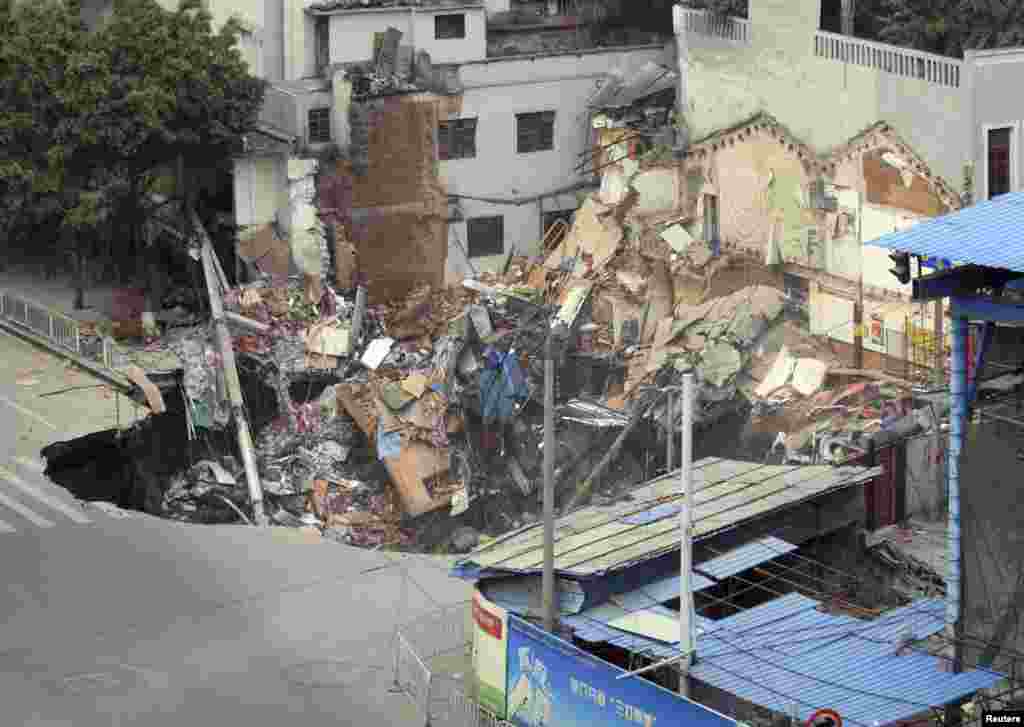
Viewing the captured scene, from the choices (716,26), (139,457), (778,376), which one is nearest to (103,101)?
(139,457)

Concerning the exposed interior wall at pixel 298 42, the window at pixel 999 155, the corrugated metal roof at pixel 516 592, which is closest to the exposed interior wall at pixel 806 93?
the window at pixel 999 155

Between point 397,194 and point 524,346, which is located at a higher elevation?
point 397,194

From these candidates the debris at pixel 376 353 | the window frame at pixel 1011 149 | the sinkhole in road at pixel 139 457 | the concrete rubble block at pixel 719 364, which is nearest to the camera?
the window frame at pixel 1011 149

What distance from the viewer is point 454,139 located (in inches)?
1870

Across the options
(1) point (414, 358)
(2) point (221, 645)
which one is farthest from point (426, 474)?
(2) point (221, 645)

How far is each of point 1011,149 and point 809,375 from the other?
553cm

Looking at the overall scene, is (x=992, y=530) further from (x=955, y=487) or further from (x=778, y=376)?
(x=778, y=376)

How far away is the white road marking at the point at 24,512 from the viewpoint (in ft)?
121

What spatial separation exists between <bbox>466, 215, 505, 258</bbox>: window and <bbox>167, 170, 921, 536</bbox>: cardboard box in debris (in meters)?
0.92

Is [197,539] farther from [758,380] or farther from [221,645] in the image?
[758,380]

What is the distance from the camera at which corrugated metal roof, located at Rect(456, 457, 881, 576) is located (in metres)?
29.6

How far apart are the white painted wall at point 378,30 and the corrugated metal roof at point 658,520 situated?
16.7 meters

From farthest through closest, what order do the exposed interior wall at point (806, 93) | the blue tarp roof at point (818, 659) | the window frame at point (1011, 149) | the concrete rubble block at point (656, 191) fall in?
the concrete rubble block at point (656, 191) < the exposed interior wall at point (806, 93) < the window frame at point (1011, 149) < the blue tarp roof at point (818, 659)

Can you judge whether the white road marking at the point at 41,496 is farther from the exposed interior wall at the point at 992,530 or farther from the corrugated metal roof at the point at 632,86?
the exposed interior wall at the point at 992,530
